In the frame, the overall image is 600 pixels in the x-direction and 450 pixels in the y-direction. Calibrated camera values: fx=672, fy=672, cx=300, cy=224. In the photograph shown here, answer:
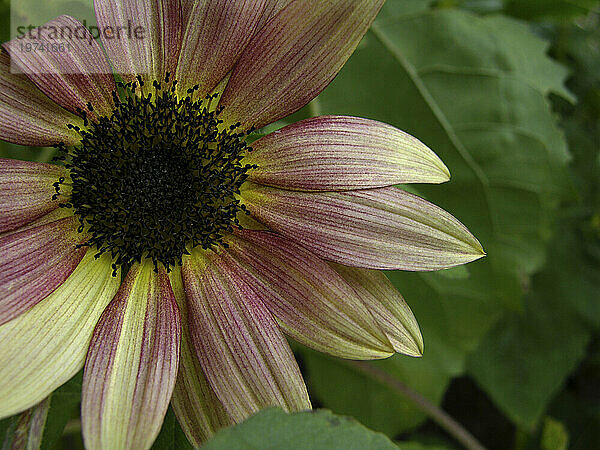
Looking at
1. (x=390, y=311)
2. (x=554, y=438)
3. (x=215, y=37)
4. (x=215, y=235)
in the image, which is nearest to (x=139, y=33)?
(x=215, y=37)

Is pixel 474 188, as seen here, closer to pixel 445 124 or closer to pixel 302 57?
pixel 445 124

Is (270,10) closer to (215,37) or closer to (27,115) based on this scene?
(215,37)

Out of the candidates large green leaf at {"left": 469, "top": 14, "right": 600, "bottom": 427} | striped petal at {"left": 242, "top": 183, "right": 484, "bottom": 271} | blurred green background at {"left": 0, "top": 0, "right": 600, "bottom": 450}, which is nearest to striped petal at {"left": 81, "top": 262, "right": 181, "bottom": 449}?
striped petal at {"left": 242, "top": 183, "right": 484, "bottom": 271}

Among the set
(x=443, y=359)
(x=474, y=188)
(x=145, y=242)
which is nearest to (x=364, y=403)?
(x=443, y=359)

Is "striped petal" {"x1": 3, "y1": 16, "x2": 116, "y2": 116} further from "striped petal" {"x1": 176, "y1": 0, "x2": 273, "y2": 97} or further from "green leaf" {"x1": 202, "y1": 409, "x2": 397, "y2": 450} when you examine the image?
"green leaf" {"x1": 202, "y1": 409, "x2": 397, "y2": 450}

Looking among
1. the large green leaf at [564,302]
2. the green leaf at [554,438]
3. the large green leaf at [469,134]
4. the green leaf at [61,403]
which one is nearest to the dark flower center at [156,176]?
the green leaf at [61,403]

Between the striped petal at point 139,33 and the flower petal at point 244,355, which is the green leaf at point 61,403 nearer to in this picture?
the flower petal at point 244,355

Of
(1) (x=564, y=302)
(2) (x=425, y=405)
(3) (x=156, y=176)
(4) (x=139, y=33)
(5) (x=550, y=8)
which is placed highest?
(5) (x=550, y=8)
